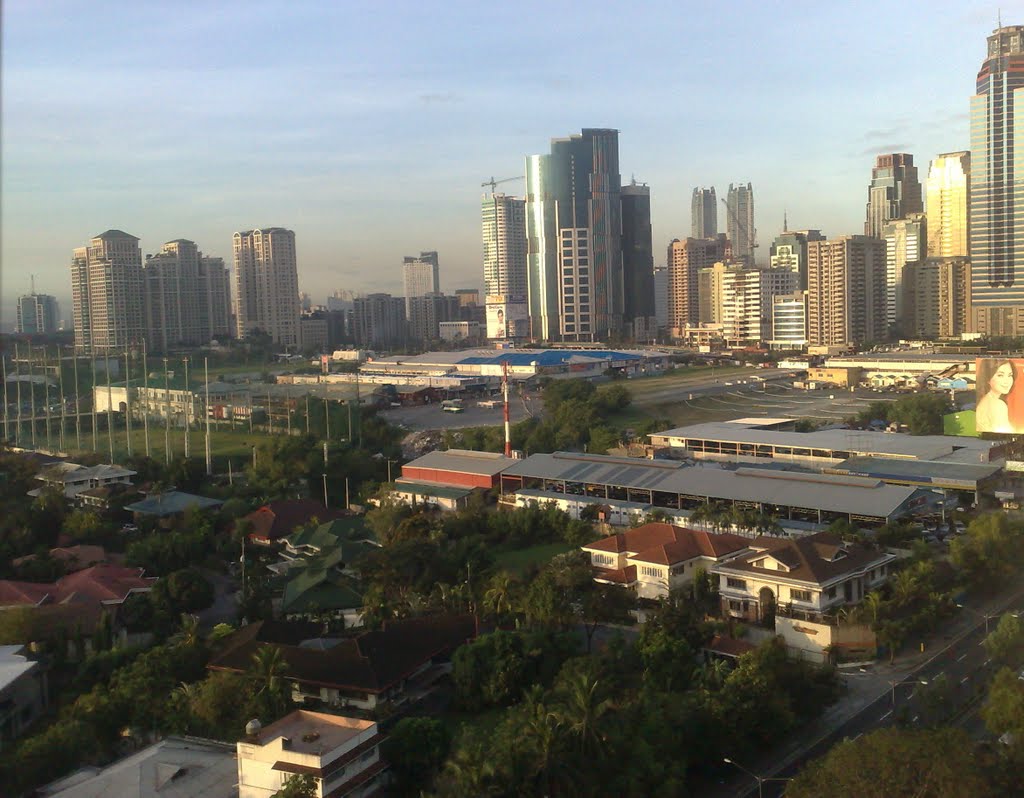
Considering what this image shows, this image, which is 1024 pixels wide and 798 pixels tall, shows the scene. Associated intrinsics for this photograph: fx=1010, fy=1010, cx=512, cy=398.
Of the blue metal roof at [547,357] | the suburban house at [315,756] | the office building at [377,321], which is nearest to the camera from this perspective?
the suburban house at [315,756]

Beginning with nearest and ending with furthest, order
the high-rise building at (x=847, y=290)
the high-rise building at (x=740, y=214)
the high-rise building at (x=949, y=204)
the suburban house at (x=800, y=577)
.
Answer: the suburban house at (x=800, y=577) → the high-rise building at (x=847, y=290) → the high-rise building at (x=949, y=204) → the high-rise building at (x=740, y=214)

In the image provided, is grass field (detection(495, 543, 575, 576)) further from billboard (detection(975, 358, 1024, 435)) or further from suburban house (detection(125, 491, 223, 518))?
billboard (detection(975, 358, 1024, 435))

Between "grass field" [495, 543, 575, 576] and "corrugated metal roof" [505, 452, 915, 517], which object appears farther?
"corrugated metal roof" [505, 452, 915, 517]

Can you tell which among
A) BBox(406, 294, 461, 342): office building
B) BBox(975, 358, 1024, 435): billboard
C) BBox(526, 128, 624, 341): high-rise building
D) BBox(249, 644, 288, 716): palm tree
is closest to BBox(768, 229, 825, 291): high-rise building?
BBox(526, 128, 624, 341): high-rise building

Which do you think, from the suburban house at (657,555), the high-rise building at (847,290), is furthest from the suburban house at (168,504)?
the high-rise building at (847,290)

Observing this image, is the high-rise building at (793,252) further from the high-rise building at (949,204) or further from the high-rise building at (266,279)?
the high-rise building at (266,279)

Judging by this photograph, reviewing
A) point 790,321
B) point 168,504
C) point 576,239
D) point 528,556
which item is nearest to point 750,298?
point 790,321

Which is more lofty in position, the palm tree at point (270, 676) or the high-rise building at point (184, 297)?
the high-rise building at point (184, 297)
